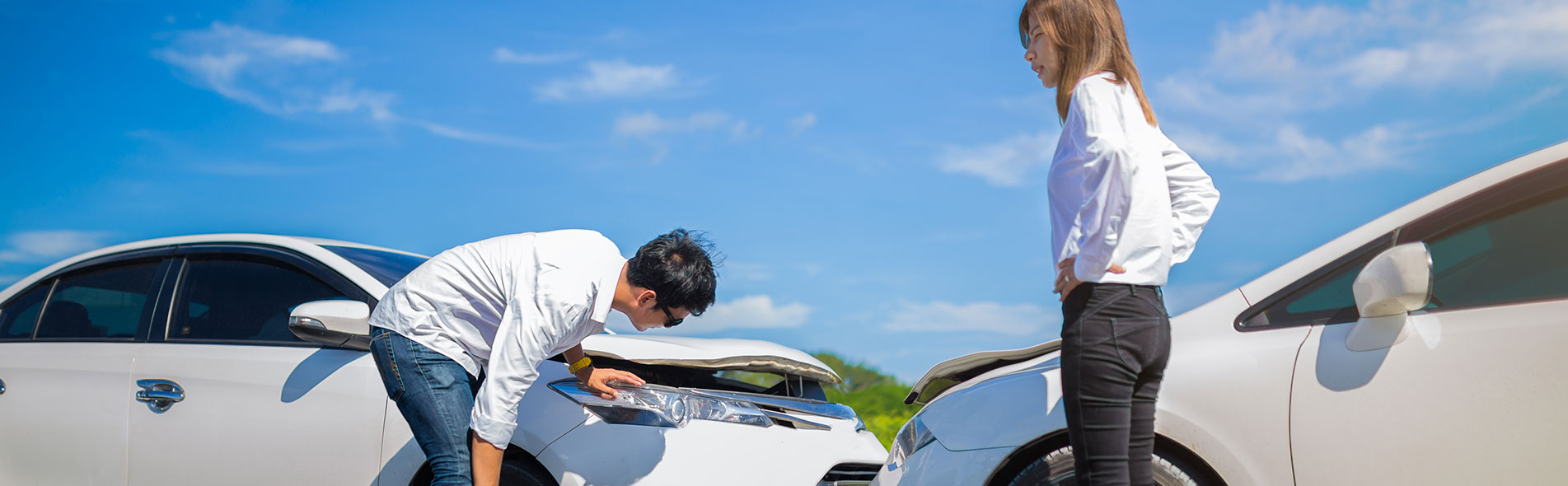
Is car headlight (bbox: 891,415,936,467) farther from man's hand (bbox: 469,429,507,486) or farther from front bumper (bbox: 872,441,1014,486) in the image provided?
man's hand (bbox: 469,429,507,486)

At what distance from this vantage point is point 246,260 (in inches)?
167

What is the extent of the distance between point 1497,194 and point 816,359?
237 cm

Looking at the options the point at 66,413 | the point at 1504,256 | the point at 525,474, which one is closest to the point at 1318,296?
the point at 1504,256

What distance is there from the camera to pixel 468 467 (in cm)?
288

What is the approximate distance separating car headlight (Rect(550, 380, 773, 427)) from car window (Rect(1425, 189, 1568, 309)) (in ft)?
6.86

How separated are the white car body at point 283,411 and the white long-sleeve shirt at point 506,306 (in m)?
0.45

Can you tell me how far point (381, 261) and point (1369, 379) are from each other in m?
3.70

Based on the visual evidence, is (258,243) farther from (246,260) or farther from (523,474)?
(523,474)

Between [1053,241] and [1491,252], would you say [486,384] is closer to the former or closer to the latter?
[1053,241]

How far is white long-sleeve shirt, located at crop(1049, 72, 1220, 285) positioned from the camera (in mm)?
2041

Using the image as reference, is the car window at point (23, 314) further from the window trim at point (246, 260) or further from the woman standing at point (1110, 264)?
the woman standing at point (1110, 264)

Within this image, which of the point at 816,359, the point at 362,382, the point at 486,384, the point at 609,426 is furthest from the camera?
the point at 816,359

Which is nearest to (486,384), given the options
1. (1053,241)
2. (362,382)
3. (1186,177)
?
(362,382)

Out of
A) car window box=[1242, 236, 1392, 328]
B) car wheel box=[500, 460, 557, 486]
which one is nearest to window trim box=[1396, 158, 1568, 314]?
car window box=[1242, 236, 1392, 328]
